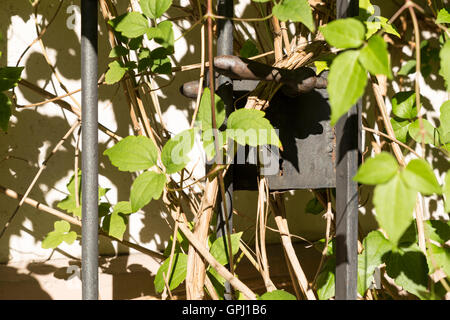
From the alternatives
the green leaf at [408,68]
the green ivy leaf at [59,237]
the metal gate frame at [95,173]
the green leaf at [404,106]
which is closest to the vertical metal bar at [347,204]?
the metal gate frame at [95,173]

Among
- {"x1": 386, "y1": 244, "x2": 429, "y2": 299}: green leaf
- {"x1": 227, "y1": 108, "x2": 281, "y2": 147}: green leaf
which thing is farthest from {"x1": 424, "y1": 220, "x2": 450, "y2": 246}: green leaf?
{"x1": 227, "y1": 108, "x2": 281, "y2": 147}: green leaf

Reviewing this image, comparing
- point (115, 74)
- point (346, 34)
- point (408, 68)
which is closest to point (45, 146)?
point (115, 74)

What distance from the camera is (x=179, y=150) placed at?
0.66 m

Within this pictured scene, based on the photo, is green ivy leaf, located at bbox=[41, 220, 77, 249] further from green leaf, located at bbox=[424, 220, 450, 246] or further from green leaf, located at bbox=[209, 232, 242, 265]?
green leaf, located at bbox=[424, 220, 450, 246]

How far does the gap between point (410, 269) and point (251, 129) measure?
1.12 ft

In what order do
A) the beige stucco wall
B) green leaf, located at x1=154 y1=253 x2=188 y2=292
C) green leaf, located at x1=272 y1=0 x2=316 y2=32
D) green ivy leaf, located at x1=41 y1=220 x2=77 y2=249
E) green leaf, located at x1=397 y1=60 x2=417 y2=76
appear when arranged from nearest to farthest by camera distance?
green leaf, located at x1=272 y1=0 x2=316 y2=32 < green leaf, located at x1=154 y1=253 x2=188 y2=292 < green ivy leaf, located at x1=41 y1=220 x2=77 y2=249 < the beige stucco wall < green leaf, located at x1=397 y1=60 x2=417 y2=76

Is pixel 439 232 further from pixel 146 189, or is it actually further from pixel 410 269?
pixel 146 189

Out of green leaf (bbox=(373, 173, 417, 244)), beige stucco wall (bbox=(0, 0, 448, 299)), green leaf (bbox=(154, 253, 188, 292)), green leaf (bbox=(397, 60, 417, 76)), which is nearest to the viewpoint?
green leaf (bbox=(373, 173, 417, 244))

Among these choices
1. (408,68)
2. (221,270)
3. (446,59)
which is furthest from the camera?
(408,68)

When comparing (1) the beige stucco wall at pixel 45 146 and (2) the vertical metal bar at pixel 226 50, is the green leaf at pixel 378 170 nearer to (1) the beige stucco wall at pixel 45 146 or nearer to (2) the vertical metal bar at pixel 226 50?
(2) the vertical metal bar at pixel 226 50

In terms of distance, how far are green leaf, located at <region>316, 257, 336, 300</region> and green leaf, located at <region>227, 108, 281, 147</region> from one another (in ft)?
0.93

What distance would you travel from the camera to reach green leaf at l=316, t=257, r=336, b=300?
741 mm

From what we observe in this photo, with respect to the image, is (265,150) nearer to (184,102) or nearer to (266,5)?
(266,5)
